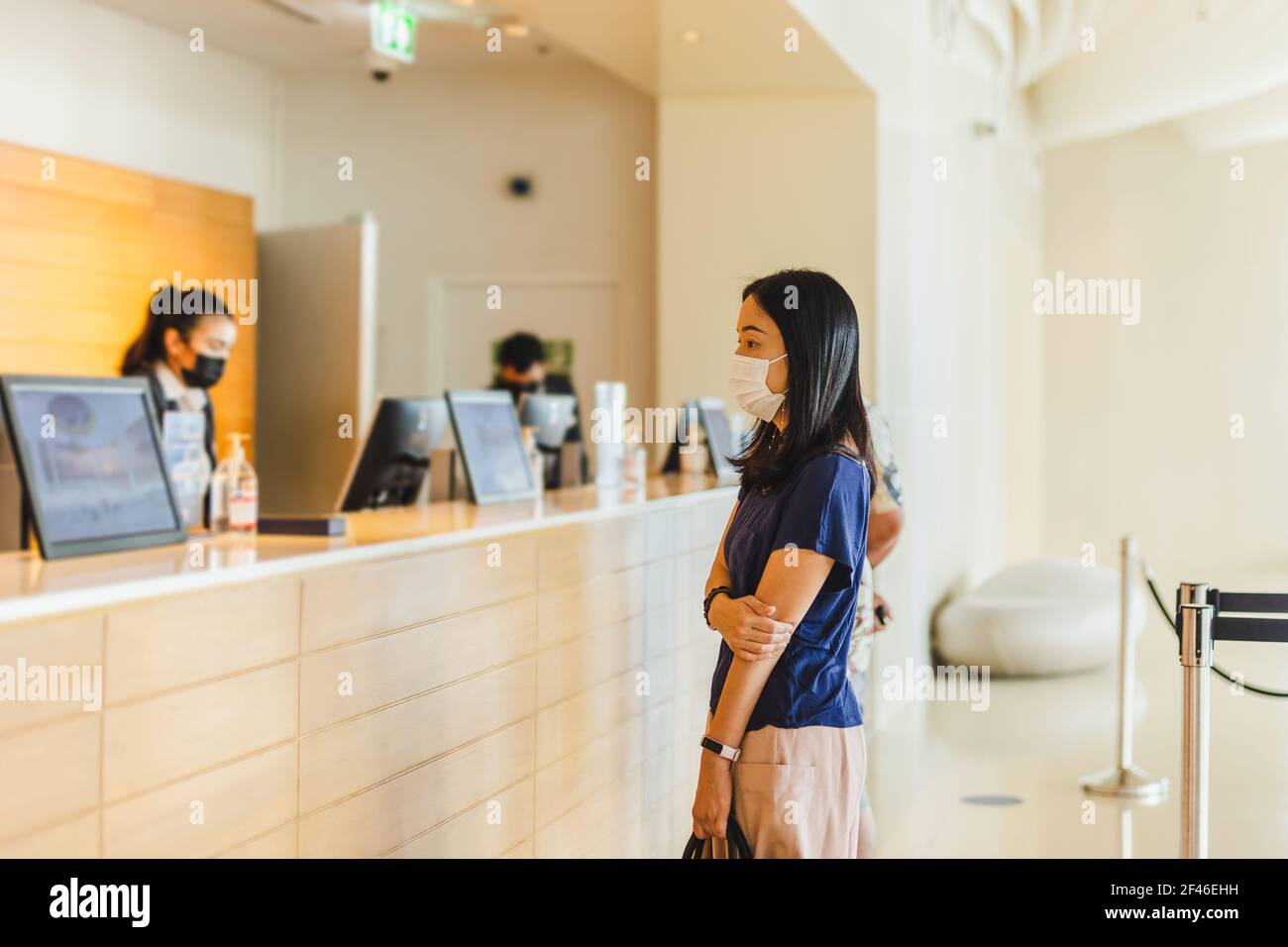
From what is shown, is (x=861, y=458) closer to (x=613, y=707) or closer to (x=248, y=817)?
(x=248, y=817)

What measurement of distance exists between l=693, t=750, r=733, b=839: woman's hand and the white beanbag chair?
5.35 metres

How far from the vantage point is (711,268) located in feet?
22.4

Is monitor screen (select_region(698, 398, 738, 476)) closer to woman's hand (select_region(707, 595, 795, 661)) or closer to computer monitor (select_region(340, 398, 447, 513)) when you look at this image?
computer monitor (select_region(340, 398, 447, 513))

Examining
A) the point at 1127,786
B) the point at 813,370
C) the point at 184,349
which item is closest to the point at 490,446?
the point at 184,349

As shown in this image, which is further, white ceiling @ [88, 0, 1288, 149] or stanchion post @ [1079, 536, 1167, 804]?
white ceiling @ [88, 0, 1288, 149]

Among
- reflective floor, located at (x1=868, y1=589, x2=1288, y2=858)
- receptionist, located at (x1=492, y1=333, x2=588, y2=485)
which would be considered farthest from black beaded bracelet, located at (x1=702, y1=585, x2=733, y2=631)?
receptionist, located at (x1=492, y1=333, x2=588, y2=485)

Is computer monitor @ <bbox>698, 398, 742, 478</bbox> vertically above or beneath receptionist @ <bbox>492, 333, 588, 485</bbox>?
beneath

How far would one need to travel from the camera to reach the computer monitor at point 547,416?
4770 mm

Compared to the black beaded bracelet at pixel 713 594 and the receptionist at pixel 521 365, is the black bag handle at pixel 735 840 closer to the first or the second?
the black beaded bracelet at pixel 713 594

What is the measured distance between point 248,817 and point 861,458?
1.18 metres

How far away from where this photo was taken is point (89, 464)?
7.64 ft

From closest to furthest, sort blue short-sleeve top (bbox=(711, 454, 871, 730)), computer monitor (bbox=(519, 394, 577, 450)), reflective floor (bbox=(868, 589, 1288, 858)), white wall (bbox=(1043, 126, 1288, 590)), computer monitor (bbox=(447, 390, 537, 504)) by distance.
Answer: blue short-sleeve top (bbox=(711, 454, 871, 730)), computer monitor (bbox=(447, 390, 537, 504)), reflective floor (bbox=(868, 589, 1288, 858)), computer monitor (bbox=(519, 394, 577, 450)), white wall (bbox=(1043, 126, 1288, 590))

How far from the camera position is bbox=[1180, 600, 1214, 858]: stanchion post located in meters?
2.94

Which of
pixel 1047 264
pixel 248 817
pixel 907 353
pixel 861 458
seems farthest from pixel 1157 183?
pixel 248 817
